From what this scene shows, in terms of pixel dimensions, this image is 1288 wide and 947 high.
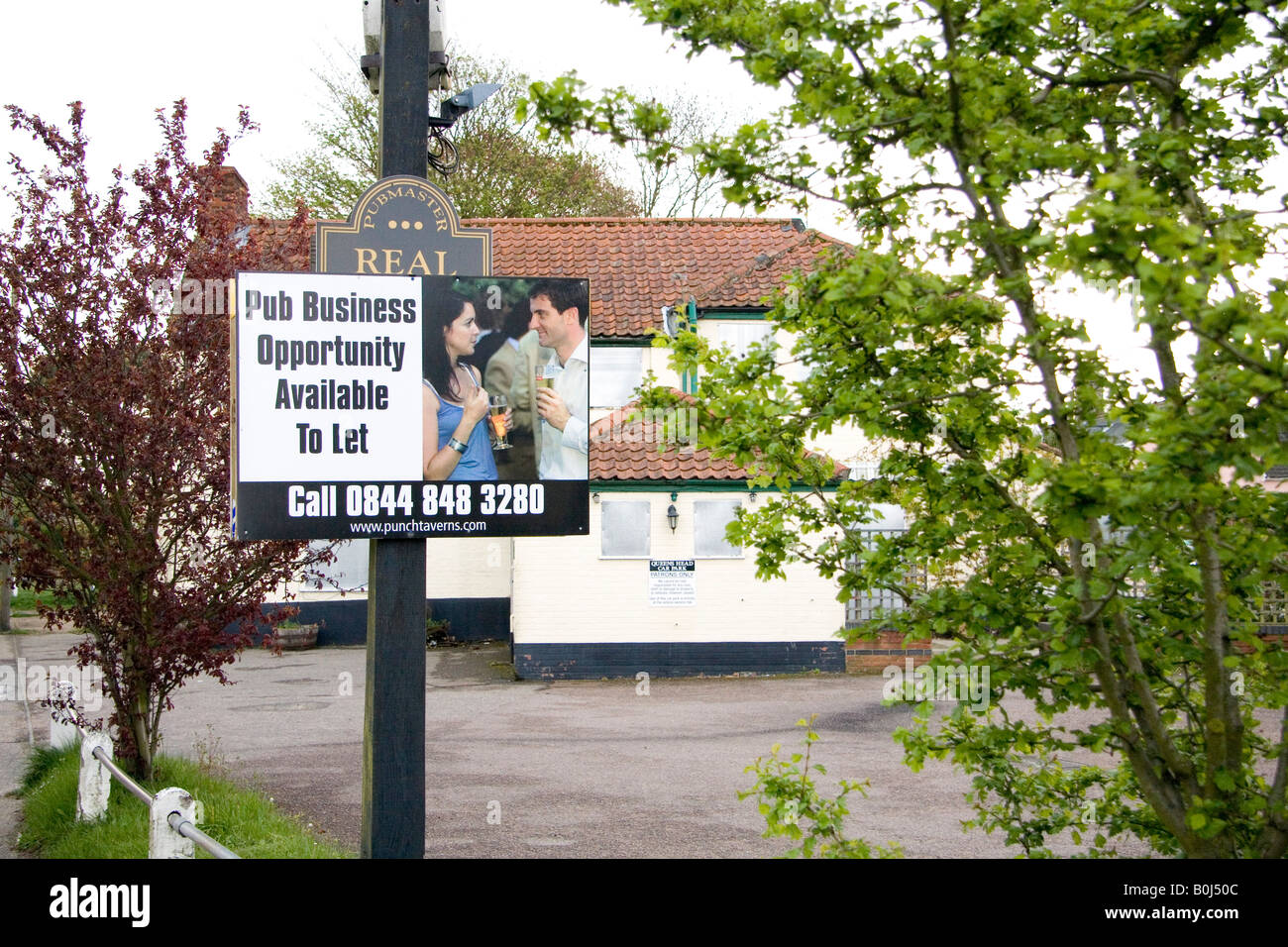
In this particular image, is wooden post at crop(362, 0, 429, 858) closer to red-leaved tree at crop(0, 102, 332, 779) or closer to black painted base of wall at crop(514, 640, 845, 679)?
red-leaved tree at crop(0, 102, 332, 779)

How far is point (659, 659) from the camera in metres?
19.1

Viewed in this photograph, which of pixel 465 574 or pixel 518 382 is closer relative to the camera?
pixel 518 382

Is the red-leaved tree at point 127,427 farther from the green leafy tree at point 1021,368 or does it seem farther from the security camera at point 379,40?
the green leafy tree at point 1021,368

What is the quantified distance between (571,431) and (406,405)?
2.67ft

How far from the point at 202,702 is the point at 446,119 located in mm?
12728

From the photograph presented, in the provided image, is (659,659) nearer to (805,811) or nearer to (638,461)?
(638,461)

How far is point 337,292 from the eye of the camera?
17.5 ft

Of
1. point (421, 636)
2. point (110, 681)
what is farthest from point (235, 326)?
point (110, 681)

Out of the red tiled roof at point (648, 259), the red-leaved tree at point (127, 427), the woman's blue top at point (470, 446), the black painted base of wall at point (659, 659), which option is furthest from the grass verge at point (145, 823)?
the red tiled roof at point (648, 259)

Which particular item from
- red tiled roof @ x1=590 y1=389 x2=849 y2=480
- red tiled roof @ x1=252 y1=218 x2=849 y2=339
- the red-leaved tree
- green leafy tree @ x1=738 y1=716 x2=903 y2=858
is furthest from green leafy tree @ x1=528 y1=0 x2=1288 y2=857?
red tiled roof @ x1=252 y1=218 x2=849 y2=339

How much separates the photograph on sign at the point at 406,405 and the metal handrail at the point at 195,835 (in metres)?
1.27

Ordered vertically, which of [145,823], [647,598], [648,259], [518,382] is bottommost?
[145,823]

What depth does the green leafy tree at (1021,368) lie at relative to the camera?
3.35 metres

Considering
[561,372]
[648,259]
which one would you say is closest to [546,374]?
[561,372]
